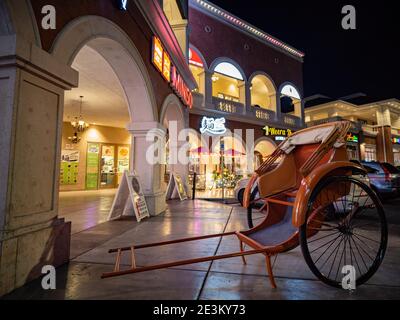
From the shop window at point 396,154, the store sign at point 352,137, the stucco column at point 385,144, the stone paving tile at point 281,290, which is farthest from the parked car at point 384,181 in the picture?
the shop window at point 396,154

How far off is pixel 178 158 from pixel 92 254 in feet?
22.1

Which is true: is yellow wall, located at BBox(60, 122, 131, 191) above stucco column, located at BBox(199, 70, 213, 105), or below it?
below

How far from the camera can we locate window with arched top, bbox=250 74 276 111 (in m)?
16.6

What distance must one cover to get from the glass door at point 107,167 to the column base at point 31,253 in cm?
1185

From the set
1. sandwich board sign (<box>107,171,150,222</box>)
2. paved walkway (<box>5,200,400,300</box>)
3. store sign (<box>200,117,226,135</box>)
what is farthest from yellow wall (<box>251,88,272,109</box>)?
paved walkway (<box>5,200,400,300</box>)

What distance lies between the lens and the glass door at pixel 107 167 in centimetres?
1388

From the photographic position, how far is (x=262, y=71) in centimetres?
1606

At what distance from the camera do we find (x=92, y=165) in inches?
528

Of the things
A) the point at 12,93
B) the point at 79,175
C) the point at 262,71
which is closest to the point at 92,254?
the point at 12,93

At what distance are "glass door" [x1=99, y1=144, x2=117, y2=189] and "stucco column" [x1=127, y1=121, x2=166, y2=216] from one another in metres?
8.91

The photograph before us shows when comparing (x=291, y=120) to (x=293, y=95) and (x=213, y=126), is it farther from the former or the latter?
(x=213, y=126)

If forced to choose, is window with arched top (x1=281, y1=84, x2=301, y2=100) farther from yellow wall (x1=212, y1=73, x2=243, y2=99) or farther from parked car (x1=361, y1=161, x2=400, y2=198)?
parked car (x1=361, y1=161, x2=400, y2=198)

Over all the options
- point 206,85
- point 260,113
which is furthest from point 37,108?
point 260,113

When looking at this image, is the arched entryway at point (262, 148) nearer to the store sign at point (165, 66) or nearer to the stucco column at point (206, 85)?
the stucco column at point (206, 85)
